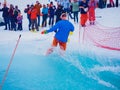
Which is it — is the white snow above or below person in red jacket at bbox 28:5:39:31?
below

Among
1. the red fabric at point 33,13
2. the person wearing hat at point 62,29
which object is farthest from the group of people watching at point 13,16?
the person wearing hat at point 62,29

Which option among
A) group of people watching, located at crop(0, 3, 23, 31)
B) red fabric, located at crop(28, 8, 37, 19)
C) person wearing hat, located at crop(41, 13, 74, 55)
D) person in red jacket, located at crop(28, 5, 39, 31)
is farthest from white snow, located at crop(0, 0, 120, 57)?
person wearing hat, located at crop(41, 13, 74, 55)

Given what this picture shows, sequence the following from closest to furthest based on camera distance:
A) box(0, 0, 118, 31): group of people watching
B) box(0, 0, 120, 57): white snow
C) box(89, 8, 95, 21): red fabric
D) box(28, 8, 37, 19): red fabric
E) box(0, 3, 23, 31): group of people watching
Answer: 1. box(0, 0, 120, 57): white snow
2. box(28, 8, 37, 19): red fabric
3. box(0, 0, 118, 31): group of people watching
4. box(0, 3, 23, 31): group of people watching
5. box(89, 8, 95, 21): red fabric

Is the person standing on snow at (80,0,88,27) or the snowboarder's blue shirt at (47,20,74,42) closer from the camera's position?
the snowboarder's blue shirt at (47,20,74,42)

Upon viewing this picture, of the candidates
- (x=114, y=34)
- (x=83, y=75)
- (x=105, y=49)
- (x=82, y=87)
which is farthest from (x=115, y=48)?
(x=82, y=87)

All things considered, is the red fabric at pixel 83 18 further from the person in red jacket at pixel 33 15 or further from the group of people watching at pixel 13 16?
the group of people watching at pixel 13 16

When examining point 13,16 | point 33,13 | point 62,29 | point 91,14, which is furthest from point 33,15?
point 62,29

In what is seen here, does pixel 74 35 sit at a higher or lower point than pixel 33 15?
lower

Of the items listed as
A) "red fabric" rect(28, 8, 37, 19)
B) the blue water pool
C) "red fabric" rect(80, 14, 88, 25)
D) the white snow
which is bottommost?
the blue water pool

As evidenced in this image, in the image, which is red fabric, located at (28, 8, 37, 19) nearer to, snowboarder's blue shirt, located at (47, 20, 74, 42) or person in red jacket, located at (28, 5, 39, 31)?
person in red jacket, located at (28, 5, 39, 31)

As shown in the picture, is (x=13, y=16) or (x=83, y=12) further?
(x=13, y=16)

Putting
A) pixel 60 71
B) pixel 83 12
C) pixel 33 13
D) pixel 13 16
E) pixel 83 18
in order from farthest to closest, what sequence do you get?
1. pixel 13 16
2. pixel 83 18
3. pixel 83 12
4. pixel 33 13
5. pixel 60 71

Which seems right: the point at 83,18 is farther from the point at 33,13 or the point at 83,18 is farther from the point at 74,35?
the point at 33,13

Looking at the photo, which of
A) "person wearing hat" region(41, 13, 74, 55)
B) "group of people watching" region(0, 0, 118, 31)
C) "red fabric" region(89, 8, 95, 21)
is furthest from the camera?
"red fabric" region(89, 8, 95, 21)
